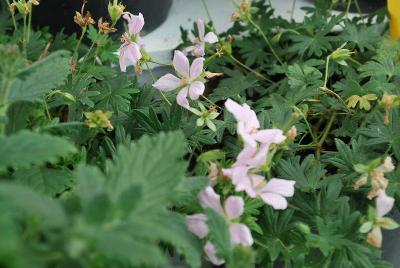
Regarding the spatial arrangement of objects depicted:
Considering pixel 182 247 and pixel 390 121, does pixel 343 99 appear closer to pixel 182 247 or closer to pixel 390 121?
pixel 390 121

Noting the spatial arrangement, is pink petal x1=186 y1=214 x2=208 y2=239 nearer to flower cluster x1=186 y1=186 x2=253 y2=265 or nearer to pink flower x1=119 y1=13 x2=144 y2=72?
flower cluster x1=186 y1=186 x2=253 y2=265

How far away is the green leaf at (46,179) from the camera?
0.63 metres

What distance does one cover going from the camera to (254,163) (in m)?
0.58

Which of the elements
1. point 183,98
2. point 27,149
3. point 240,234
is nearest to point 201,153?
point 183,98

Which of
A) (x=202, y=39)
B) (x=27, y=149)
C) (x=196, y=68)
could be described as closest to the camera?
(x=27, y=149)

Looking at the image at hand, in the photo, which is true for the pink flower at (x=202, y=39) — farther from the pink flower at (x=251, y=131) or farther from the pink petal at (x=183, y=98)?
the pink flower at (x=251, y=131)

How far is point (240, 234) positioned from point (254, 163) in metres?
0.07

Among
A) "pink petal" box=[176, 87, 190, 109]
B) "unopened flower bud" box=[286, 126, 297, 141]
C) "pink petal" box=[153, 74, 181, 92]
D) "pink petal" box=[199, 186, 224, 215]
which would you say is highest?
"pink petal" box=[153, 74, 181, 92]

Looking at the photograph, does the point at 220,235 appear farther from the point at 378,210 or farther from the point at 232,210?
the point at 378,210

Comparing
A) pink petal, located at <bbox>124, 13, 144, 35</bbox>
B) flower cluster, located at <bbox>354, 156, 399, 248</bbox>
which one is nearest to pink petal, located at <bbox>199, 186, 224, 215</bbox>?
flower cluster, located at <bbox>354, 156, 399, 248</bbox>

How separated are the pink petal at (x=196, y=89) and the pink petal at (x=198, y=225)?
17 centimetres

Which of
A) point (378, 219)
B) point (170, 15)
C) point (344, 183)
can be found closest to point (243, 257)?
point (378, 219)

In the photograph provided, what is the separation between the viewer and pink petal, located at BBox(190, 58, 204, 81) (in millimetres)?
711

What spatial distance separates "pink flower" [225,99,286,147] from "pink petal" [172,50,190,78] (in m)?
0.13
